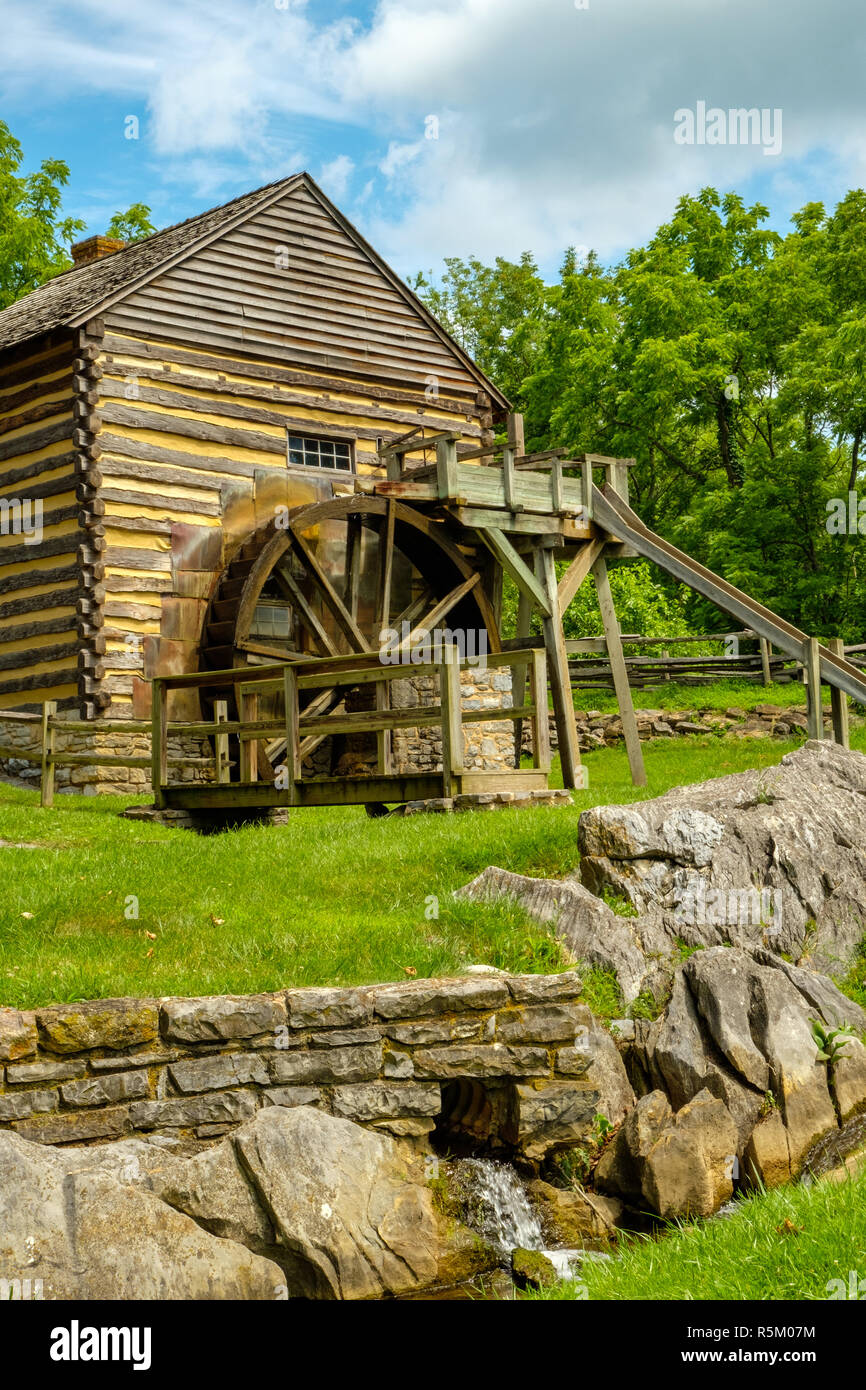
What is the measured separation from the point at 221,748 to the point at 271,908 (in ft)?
21.3

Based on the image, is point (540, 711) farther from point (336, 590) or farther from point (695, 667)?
point (695, 667)

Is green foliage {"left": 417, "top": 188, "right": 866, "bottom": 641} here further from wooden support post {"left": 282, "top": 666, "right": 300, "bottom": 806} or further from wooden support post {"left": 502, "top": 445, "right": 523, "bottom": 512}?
wooden support post {"left": 282, "top": 666, "right": 300, "bottom": 806}

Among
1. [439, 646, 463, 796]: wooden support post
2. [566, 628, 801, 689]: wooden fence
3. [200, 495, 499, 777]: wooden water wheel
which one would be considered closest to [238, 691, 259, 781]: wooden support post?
[200, 495, 499, 777]: wooden water wheel

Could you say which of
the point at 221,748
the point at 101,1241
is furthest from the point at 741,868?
the point at 221,748

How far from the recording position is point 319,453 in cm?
1780

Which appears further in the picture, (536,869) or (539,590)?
(539,590)

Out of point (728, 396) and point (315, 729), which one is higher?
point (728, 396)

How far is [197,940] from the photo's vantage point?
711 cm

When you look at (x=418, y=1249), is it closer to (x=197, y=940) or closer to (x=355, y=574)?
(x=197, y=940)

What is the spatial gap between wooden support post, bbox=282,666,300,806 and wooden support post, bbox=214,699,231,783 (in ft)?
5.44

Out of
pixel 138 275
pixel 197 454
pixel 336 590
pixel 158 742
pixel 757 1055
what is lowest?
pixel 757 1055

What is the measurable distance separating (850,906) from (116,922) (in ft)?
15.2

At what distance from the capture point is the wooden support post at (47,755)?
13977 millimetres
